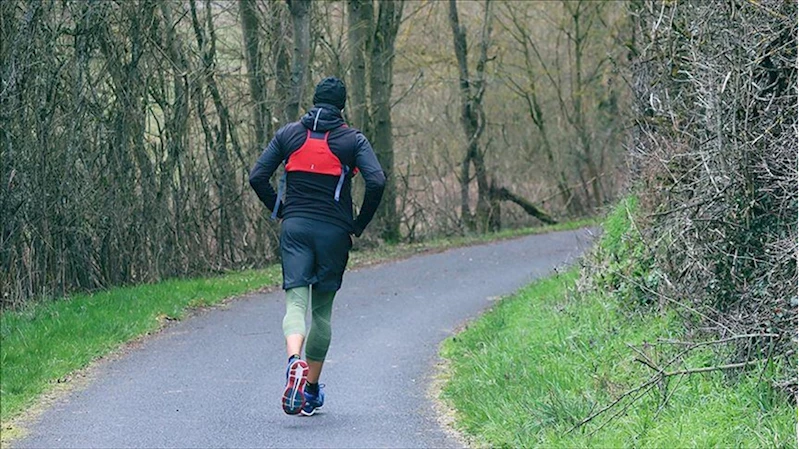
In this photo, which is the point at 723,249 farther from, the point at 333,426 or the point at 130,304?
the point at 130,304

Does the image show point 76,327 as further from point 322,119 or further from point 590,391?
point 590,391

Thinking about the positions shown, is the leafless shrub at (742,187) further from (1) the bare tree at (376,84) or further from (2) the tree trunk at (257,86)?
(1) the bare tree at (376,84)

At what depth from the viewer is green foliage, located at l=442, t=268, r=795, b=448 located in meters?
5.98

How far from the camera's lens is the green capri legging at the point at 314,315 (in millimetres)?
7324

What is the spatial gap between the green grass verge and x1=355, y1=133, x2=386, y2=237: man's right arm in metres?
2.83

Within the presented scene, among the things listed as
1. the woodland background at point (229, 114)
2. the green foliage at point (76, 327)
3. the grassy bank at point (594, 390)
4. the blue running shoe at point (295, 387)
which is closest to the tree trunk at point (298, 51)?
the woodland background at point (229, 114)

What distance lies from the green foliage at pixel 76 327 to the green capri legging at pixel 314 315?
217cm

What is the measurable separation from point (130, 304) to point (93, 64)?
3662 mm

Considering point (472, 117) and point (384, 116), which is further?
point (472, 117)

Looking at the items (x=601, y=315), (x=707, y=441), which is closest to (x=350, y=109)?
(x=601, y=315)

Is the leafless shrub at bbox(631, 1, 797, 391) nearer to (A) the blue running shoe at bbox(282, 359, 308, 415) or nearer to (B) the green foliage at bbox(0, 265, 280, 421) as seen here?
(A) the blue running shoe at bbox(282, 359, 308, 415)

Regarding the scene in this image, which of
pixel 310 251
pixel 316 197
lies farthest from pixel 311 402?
pixel 316 197

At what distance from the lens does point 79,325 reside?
10.8m

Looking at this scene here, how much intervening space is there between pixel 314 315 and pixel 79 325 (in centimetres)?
405
